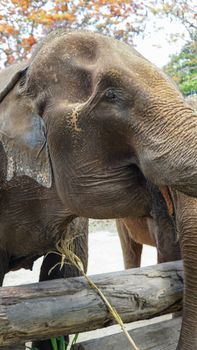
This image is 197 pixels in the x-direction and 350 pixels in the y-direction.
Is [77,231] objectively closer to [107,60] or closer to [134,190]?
[134,190]

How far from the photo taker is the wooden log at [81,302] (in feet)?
5.14

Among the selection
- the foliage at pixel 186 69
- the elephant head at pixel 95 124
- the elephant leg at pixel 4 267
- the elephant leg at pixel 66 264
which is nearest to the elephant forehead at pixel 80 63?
the elephant head at pixel 95 124

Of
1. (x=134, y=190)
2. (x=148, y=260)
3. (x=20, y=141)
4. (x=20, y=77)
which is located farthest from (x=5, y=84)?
(x=148, y=260)

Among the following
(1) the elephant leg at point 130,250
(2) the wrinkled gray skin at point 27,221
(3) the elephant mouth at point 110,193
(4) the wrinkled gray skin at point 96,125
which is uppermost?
(4) the wrinkled gray skin at point 96,125

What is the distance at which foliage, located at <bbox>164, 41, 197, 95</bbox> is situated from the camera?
10.2 m

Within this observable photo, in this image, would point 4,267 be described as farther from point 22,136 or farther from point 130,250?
point 130,250

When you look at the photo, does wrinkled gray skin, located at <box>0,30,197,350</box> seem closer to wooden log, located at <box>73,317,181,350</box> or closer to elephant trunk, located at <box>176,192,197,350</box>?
elephant trunk, located at <box>176,192,197,350</box>

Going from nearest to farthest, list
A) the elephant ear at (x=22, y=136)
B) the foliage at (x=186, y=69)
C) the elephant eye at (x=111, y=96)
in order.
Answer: the elephant eye at (x=111, y=96)
the elephant ear at (x=22, y=136)
the foliage at (x=186, y=69)

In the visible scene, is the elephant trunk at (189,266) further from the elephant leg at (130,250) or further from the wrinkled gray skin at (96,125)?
the elephant leg at (130,250)

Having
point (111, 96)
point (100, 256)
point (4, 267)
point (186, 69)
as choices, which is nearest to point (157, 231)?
point (4, 267)

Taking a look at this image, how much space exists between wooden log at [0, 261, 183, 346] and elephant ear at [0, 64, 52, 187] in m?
0.37

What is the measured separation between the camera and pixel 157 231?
207 centimetres

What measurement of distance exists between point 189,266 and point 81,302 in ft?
1.22

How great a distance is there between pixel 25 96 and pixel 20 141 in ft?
0.46
